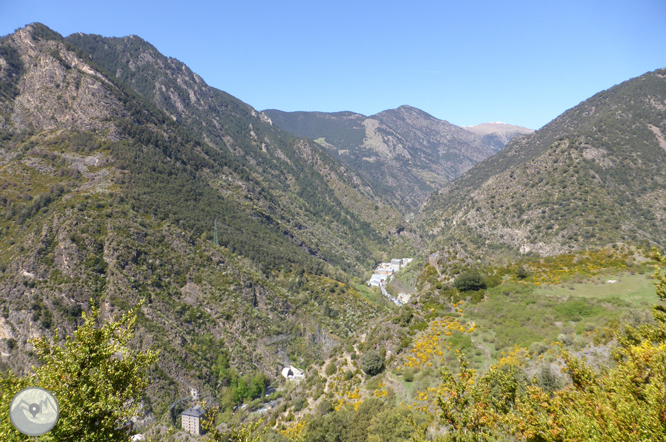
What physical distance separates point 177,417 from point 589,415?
2399 inches

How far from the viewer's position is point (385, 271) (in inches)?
5792

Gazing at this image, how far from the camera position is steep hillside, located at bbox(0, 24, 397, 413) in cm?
5962

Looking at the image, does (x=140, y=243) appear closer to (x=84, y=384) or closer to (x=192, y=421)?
(x=192, y=421)

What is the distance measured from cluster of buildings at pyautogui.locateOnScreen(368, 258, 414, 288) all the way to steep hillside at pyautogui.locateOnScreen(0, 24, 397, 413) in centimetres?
2432

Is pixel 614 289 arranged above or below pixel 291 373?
above

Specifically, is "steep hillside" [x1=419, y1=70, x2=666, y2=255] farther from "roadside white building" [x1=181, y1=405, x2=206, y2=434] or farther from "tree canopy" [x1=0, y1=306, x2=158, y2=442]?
"tree canopy" [x1=0, y1=306, x2=158, y2=442]

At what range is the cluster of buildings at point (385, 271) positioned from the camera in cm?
13212

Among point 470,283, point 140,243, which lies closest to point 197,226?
point 140,243

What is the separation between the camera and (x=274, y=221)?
13450cm

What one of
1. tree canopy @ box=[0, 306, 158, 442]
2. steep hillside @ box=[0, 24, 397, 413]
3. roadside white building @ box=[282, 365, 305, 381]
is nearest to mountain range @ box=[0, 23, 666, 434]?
steep hillside @ box=[0, 24, 397, 413]

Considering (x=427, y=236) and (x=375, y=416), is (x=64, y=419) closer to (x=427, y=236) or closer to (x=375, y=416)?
(x=375, y=416)

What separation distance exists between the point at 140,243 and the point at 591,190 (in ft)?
394

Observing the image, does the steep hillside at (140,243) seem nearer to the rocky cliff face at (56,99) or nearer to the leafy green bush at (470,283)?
the rocky cliff face at (56,99)

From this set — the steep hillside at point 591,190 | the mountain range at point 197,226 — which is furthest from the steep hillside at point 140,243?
the steep hillside at point 591,190
